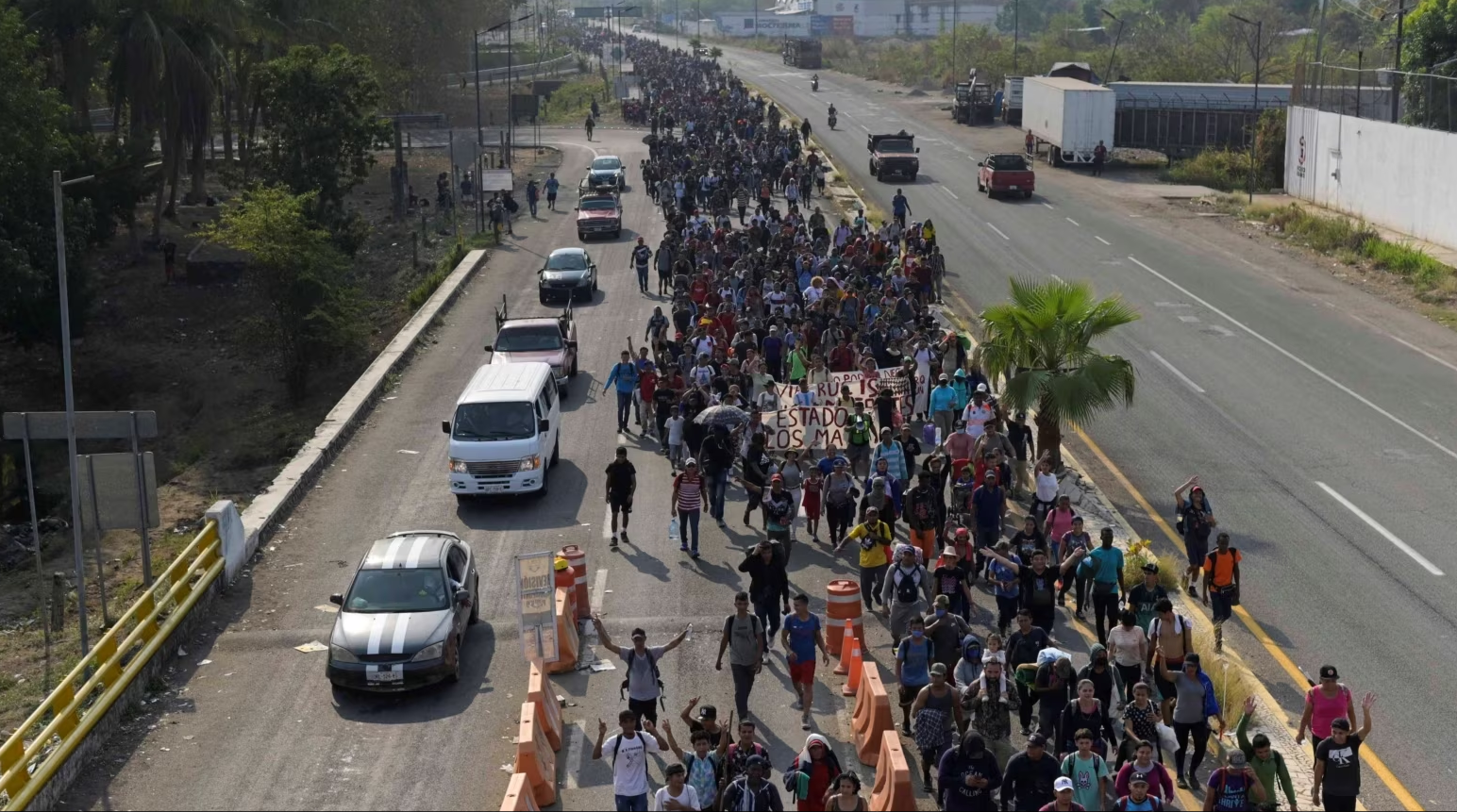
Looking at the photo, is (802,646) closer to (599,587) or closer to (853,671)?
(853,671)

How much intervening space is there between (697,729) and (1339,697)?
5.76 meters

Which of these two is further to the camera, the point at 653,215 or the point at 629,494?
the point at 653,215

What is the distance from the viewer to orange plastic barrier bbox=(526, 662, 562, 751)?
14.9m

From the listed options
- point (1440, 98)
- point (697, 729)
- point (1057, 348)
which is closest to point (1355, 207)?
point (1440, 98)

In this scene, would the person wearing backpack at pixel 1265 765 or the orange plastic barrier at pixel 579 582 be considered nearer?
the person wearing backpack at pixel 1265 765

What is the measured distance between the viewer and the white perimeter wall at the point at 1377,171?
45.7 m

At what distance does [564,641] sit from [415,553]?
82.4 inches

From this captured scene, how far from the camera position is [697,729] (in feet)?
42.0

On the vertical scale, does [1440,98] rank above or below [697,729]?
above

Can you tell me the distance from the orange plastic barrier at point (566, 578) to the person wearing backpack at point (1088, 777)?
7141 mm

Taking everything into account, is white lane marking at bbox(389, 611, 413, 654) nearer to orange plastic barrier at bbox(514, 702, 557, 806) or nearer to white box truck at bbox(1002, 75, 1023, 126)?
orange plastic barrier at bbox(514, 702, 557, 806)

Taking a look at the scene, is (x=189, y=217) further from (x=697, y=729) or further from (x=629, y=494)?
(x=697, y=729)

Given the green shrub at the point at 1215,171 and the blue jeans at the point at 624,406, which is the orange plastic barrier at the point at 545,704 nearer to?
the blue jeans at the point at 624,406

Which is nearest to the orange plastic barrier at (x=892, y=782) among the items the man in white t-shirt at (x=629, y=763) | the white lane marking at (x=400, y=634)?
the man in white t-shirt at (x=629, y=763)
